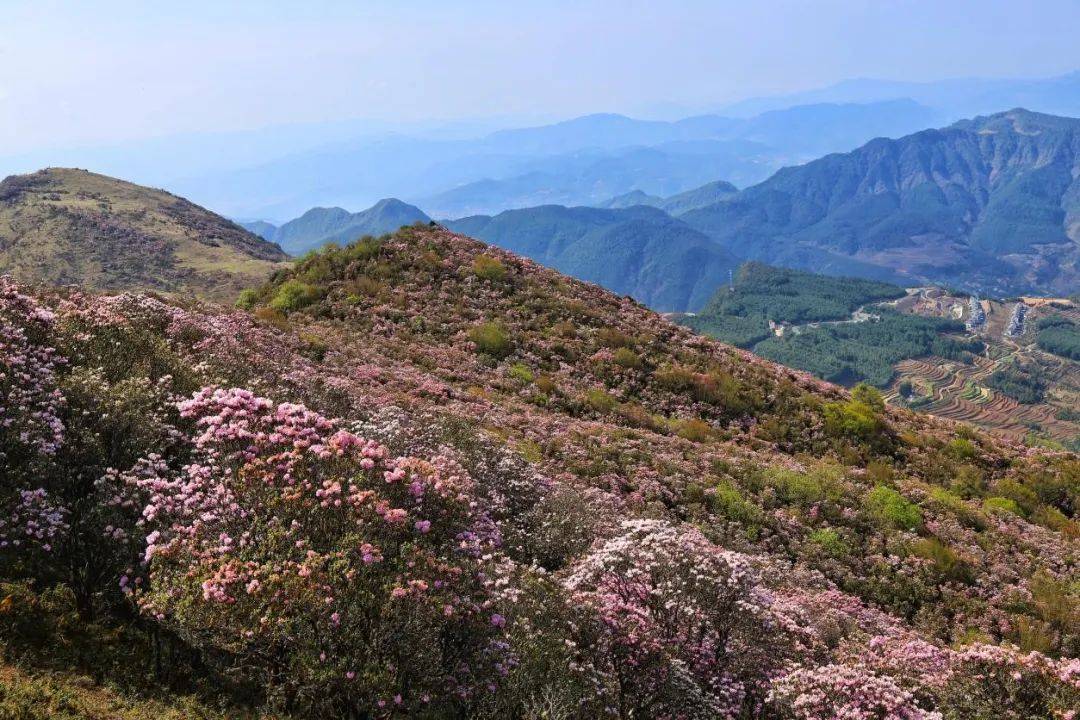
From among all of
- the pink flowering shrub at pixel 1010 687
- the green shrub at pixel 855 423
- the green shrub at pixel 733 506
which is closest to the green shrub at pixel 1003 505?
the green shrub at pixel 855 423

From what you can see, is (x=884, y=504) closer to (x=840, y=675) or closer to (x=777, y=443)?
(x=777, y=443)

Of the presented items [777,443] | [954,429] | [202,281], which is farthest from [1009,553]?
[202,281]

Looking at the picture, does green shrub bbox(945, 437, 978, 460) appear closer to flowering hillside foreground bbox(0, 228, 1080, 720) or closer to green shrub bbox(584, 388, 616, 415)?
flowering hillside foreground bbox(0, 228, 1080, 720)

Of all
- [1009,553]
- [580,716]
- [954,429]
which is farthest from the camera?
[954,429]

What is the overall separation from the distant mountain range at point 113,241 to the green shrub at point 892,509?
280 ft

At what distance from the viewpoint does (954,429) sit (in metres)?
25.7

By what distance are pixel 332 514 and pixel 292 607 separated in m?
1.15

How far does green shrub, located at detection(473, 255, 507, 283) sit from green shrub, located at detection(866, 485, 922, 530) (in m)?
19.2

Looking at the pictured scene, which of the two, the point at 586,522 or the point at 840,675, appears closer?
the point at 840,675

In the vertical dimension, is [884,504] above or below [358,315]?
below

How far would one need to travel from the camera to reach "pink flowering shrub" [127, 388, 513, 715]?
581 cm

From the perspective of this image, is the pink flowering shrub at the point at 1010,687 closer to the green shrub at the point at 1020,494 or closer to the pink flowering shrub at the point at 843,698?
the pink flowering shrub at the point at 843,698

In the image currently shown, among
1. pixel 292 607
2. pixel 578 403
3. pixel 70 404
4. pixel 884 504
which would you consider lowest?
pixel 884 504

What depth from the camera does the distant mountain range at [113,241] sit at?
103 metres
